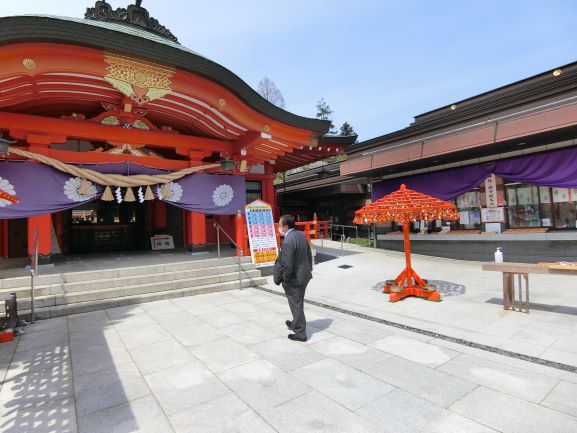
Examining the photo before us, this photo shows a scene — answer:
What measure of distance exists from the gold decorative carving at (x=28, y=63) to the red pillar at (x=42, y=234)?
342 cm

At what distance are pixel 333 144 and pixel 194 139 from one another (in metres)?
4.62

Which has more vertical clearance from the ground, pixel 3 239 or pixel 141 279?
pixel 3 239

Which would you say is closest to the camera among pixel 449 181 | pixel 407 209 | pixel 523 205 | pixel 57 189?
pixel 407 209

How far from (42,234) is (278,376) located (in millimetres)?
7561

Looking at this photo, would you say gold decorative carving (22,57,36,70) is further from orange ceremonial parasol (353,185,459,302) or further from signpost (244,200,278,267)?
orange ceremonial parasol (353,185,459,302)

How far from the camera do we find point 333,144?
1148cm

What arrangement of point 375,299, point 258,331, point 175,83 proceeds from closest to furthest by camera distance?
point 258,331
point 375,299
point 175,83

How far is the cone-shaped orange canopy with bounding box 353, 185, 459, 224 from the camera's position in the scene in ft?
20.4

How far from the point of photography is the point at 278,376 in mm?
3422

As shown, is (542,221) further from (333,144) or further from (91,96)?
(91,96)

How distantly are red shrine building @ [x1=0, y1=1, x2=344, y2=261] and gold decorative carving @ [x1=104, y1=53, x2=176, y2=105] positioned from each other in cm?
2

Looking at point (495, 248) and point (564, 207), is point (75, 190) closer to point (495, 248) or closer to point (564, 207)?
point (495, 248)

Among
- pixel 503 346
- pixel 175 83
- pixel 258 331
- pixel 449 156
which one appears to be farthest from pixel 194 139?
pixel 503 346

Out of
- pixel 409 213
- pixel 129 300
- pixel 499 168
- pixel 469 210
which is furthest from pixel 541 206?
pixel 129 300
